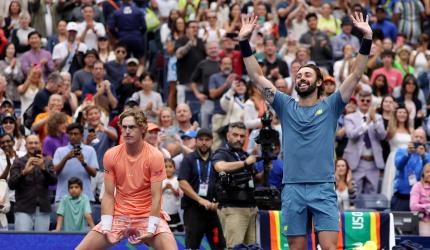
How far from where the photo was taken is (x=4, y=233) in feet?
46.1

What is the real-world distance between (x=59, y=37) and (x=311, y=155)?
35.3 feet

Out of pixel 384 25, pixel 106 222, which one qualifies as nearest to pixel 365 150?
pixel 384 25

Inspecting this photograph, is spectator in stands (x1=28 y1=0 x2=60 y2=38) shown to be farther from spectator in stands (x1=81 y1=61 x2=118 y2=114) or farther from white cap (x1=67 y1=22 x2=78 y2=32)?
spectator in stands (x1=81 y1=61 x2=118 y2=114)

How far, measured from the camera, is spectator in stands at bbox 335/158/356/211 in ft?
56.0

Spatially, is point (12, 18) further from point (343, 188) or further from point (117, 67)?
point (343, 188)

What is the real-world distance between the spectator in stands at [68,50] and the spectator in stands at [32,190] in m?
4.92

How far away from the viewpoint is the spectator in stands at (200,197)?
14.9m

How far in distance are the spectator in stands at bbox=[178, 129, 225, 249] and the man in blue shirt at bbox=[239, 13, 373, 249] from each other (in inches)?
148

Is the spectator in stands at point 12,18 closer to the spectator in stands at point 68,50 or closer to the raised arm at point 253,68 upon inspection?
the spectator in stands at point 68,50

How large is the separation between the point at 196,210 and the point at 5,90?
17.9 ft

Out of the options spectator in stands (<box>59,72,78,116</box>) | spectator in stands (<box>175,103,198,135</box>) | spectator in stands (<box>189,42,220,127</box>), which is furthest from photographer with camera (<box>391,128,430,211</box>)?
spectator in stands (<box>59,72,78,116</box>)

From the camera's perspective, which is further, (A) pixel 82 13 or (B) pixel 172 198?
(A) pixel 82 13

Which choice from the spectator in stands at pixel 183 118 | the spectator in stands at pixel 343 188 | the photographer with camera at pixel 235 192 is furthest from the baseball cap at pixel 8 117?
the spectator in stands at pixel 343 188

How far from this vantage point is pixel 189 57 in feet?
69.1
